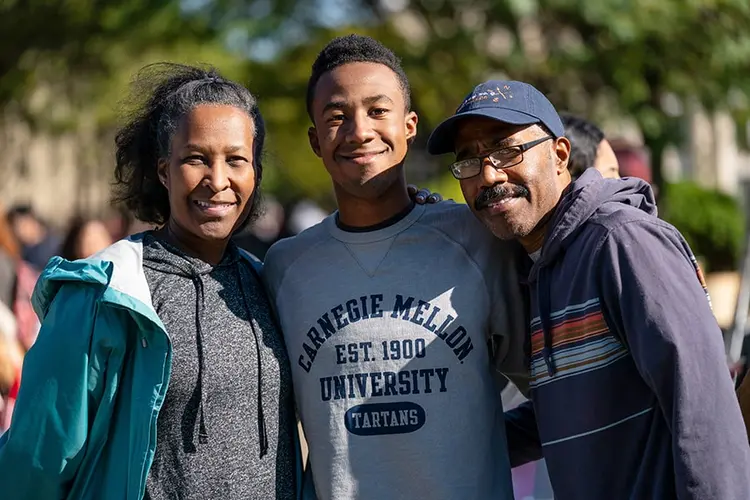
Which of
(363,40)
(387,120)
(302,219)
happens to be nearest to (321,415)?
(387,120)

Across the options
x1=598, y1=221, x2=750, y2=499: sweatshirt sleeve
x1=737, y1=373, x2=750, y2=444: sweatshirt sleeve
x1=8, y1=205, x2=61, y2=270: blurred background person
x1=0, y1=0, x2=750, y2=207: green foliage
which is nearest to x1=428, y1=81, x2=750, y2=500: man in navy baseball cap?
x1=598, y1=221, x2=750, y2=499: sweatshirt sleeve

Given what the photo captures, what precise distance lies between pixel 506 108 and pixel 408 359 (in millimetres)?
828

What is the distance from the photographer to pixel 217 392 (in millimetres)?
3062

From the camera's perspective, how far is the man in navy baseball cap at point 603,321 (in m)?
2.57

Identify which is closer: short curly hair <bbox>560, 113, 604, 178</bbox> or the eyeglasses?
the eyeglasses

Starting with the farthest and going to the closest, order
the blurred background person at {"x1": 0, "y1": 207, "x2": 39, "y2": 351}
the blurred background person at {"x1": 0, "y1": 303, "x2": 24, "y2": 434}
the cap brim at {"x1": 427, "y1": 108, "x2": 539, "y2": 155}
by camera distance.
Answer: the blurred background person at {"x1": 0, "y1": 207, "x2": 39, "y2": 351}, the blurred background person at {"x1": 0, "y1": 303, "x2": 24, "y2": 434}, the cap brim at {"x1": 427, "y1": 108, "x2": 539, "y2": 155}

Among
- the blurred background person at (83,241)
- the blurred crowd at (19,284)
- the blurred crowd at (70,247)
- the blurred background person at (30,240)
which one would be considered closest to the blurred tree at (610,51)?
the blurred crowd at (70,247)

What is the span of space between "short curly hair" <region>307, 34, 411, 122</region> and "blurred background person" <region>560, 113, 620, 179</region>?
1.16 metres

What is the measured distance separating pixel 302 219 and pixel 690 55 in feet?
27.3

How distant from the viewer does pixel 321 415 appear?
3207 millimetres

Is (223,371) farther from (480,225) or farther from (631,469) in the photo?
(631,469)

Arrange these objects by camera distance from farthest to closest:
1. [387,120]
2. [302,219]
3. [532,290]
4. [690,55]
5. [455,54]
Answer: [302,219], [455,54], [690,55], [387,120], [532,290]

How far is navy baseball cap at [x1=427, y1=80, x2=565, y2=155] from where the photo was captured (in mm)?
3014

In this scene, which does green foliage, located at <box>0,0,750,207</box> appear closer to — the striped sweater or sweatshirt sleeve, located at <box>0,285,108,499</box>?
the striped sweater
